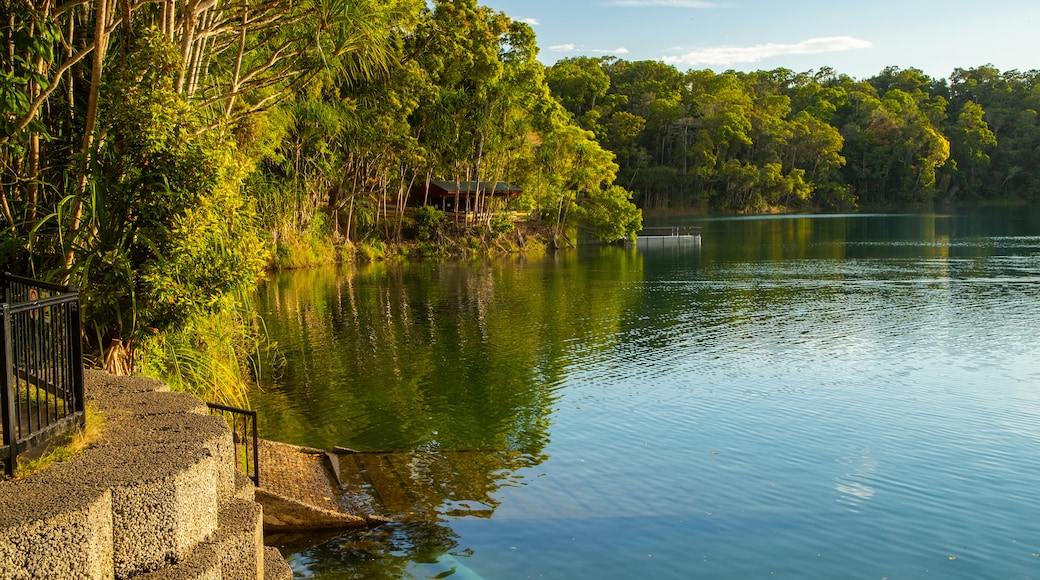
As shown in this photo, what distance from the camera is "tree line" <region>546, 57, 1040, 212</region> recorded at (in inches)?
4250

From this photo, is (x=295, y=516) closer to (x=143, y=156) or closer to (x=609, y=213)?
(x=143, y=156)

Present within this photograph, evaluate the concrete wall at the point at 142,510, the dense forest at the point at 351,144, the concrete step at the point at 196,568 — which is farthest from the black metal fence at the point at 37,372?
the dense forest at the point at 351,144

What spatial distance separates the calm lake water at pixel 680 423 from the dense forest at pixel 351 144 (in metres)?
3.82

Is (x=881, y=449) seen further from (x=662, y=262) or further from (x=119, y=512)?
(x=662, y=262)

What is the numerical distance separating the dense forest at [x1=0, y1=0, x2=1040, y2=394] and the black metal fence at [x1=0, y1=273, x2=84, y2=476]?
2.92 metres

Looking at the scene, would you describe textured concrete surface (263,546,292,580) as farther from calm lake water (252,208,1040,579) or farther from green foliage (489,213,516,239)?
green foliage (489,213,516,239)

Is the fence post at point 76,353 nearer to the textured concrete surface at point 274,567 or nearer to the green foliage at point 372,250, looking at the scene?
the textured concrete surface at point 274,567

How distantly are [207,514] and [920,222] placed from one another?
304 feet

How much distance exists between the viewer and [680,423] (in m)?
14.7

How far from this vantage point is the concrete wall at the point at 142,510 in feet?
15.6

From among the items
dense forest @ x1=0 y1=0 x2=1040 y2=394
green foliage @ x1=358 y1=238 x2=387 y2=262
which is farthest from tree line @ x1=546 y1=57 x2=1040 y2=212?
green foliage @ x1=358 y1=238 x2=387 y2=262

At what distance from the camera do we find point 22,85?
9727 millimetres

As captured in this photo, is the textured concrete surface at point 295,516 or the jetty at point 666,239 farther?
the jetty at point 666,239

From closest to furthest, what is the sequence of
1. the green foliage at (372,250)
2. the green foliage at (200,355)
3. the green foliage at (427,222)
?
the green foliage at (200,355) < the green foliage at (372,250) < the green foliage at (427,222)
